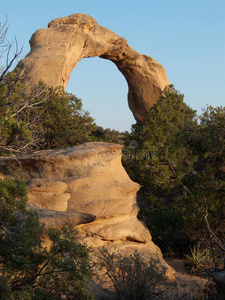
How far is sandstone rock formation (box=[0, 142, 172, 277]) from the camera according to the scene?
25.2 feet

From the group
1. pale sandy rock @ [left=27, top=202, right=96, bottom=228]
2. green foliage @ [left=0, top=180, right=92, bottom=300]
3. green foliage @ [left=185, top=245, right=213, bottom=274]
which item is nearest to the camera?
green foliage @ [left=0, top=180, right=92, bottom=300]

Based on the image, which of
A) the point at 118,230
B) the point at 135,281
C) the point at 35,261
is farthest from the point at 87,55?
the point at 35,261

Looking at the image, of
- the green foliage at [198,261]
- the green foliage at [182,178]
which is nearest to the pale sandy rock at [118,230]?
the green foliage at [198,261]

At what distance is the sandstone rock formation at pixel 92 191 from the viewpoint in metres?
7.69

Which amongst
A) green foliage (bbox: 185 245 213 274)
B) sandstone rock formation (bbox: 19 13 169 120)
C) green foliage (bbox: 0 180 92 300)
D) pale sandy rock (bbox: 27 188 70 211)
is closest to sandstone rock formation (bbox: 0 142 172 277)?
pale sandy rock (bbox: 27 188 70 211)

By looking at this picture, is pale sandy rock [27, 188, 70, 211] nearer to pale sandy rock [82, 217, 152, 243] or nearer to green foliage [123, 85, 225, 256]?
pale sandy rock [82, 217, 152, 243]

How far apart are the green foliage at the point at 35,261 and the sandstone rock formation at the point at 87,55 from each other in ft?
31.5

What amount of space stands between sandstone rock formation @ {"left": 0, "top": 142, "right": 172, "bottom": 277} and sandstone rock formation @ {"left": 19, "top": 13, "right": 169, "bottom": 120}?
667cm

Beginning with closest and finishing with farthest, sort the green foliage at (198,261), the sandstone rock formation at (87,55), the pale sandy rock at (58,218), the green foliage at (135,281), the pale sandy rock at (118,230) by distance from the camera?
the green foliage at (135,281), the pale sandy rock at (58,218), the pale sandy rock at (118,230), the green foliage at (198,261), the sandstone rock formation at (87,55)

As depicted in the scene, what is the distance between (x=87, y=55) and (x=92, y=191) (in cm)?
1273

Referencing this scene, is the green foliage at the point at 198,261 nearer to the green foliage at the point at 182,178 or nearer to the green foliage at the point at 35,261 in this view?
the green foliage at the point at 182,178

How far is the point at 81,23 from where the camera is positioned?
61.3 feet

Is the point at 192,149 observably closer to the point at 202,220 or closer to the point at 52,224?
the point at 202,220

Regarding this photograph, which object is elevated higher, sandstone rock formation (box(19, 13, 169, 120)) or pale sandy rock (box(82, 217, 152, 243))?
sandstone rock formation (box(19, 13, 169, 120))
